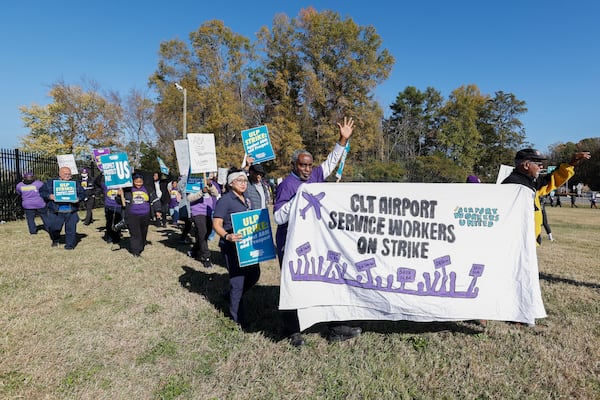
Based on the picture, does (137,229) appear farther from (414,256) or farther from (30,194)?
(414,256)

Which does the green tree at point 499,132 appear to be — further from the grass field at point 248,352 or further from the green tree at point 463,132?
the grass field at point 248,352

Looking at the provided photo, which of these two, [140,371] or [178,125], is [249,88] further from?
[140,371]

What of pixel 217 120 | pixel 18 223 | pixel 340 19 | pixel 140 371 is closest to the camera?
pixel 140 371

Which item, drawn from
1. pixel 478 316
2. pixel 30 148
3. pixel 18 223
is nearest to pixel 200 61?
pixel 30 148

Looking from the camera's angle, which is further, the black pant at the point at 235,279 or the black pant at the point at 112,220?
the black pant at the point at 112,220

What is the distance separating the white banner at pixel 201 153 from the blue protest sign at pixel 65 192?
3863 mm

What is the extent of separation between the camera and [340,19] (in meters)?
32.3

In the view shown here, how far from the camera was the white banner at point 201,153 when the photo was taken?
6914 mm

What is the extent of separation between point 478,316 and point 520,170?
223cm

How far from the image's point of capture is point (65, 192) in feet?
28.0

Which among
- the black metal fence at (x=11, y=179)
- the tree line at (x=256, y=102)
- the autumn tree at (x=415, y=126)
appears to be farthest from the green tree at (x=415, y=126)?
the black metal fence at (x=11, y=179)

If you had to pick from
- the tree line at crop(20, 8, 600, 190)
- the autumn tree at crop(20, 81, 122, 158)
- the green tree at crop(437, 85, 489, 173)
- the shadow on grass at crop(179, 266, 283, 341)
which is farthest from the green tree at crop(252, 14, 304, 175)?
the green tree at crop(437, 85, 489, 173)

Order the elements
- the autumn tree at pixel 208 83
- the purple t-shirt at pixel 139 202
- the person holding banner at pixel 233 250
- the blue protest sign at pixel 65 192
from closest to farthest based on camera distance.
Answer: the person holding banner at pixel 233 250 < the purple t-shirt at pixel 139 202 < the blue protest sign at pixel 65 192 < the autumn tree at pixel 208 83

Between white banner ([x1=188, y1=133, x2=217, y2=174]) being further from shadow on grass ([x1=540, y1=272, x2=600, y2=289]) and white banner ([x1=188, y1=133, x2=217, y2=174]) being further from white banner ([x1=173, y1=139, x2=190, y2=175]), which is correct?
shadow on grass ([x1=540, y1=272, x2=600, y2=289])
